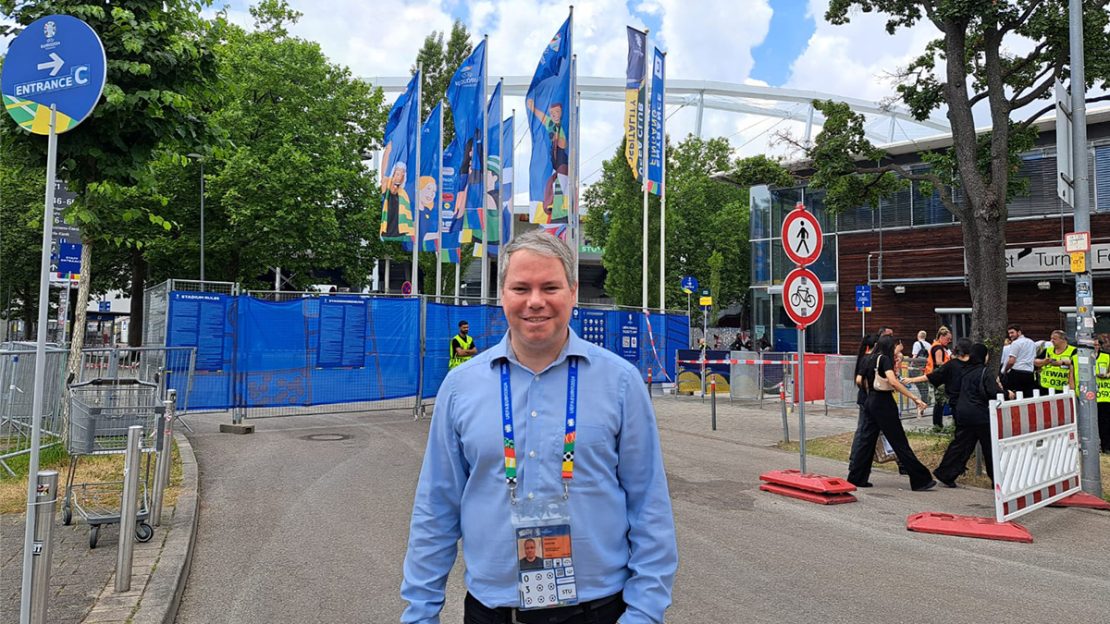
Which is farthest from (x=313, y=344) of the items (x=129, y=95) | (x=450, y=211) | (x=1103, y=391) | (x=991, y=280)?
(x=1103, y=391)

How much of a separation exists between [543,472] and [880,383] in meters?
Result: 8.05

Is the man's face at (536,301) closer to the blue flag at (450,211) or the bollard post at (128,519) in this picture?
the bollard post at (128,519)

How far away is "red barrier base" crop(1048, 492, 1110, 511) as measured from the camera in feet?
27.7

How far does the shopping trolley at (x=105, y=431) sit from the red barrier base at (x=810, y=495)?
6.43 m

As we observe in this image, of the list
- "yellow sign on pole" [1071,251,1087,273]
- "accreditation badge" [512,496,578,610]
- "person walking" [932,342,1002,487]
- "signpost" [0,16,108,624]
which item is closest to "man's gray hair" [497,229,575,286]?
"accreditation badge" [512,496,578,610]

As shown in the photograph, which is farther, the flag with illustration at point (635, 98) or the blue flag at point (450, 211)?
the blue flag at point (450, 211)

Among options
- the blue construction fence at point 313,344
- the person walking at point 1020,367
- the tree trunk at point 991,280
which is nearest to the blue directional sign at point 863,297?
the person walking at point 1020,367

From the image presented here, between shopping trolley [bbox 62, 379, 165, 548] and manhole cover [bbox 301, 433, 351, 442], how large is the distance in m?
5.08

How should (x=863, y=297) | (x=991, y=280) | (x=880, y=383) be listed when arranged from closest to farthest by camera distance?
1. (x=880, y=383)
2. (x=991, y=280)
3. (x=863, y=297)

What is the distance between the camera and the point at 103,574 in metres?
5.25

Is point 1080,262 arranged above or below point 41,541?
above

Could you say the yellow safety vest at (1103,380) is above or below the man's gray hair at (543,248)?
below

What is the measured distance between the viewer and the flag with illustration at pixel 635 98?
20.9 m

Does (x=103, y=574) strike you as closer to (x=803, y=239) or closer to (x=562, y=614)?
(x=562, y=614)
